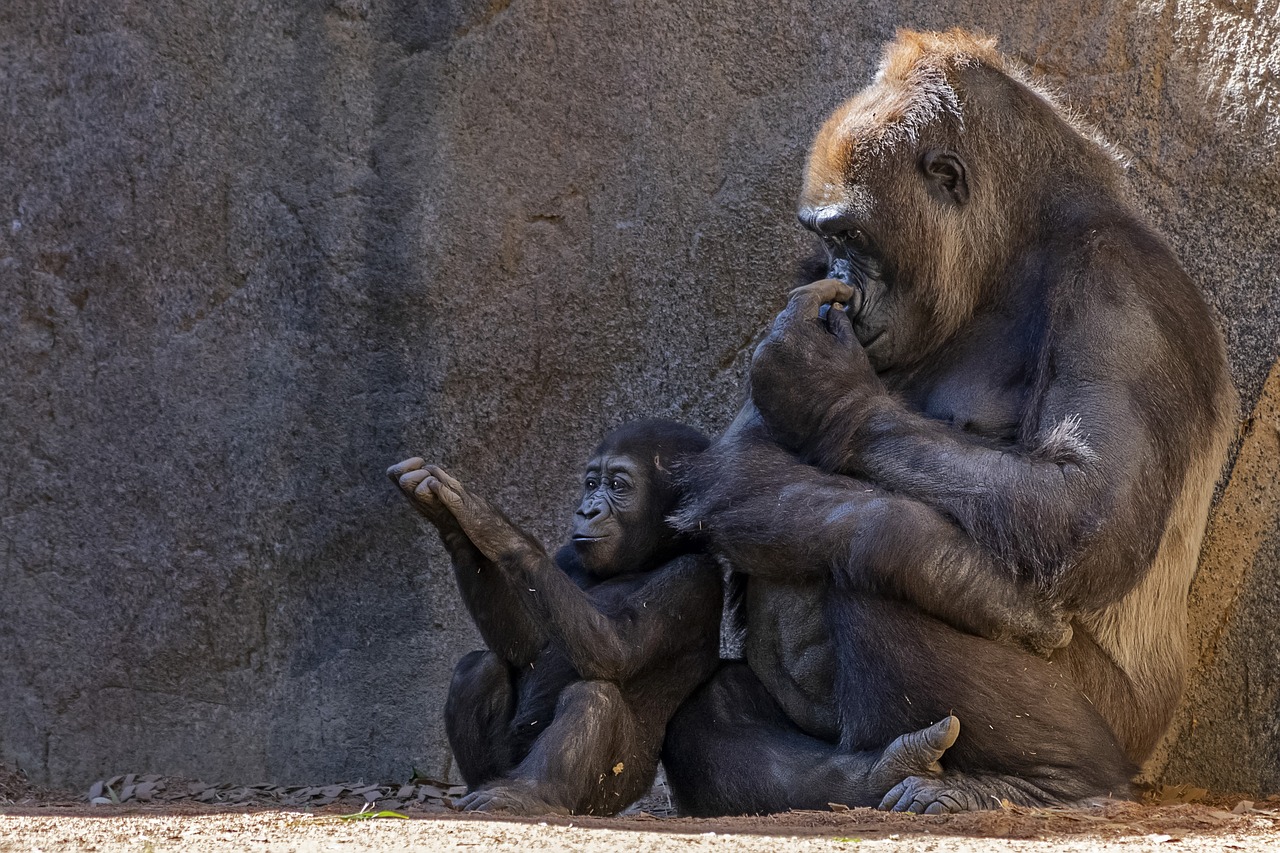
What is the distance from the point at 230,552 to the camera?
14.3 ft

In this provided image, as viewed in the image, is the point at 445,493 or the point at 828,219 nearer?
the point at 445,493

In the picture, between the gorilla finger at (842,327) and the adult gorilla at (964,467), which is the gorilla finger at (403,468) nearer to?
the adult gorilla at (964,467)

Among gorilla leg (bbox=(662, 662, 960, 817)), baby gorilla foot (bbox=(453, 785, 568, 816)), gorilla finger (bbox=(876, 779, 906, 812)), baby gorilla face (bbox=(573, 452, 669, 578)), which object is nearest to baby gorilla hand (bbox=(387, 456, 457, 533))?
baby gorilla face (bbox=(573, 452, 669, 578))

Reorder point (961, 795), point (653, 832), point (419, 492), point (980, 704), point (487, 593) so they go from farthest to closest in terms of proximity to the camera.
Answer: point (487, 593)
point (419, 492)
point (980, 704)
point (961, 795)
point (653, 832)

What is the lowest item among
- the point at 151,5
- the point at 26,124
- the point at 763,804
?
the point at 763,804

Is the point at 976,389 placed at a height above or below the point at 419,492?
above

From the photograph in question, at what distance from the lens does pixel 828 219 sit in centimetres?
346

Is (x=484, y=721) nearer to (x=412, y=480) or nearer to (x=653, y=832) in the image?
(x=412, y=480)

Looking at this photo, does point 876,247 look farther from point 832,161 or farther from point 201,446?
point 201,446

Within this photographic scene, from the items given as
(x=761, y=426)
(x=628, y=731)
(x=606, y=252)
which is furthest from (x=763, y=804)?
(x=606, y=252)

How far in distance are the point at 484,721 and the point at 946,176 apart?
1.59 m

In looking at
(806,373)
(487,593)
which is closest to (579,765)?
(487,593)

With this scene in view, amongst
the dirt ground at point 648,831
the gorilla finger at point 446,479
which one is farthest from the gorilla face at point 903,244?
the dirt ground at point 648,831

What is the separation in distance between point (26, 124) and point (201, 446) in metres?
1.03
